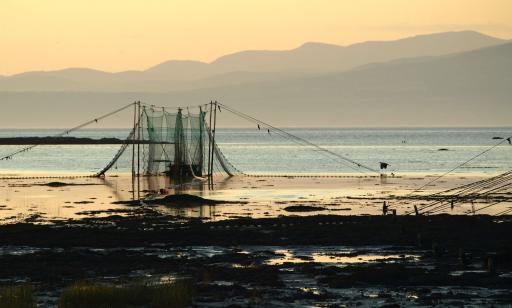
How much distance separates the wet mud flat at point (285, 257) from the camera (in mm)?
20250

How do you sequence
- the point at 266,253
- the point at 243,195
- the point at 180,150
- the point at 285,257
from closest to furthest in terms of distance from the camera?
the point at 285,257 → the point at 266,253 → the point at 243,195 → the point at 180,150

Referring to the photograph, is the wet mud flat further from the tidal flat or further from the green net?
the green net

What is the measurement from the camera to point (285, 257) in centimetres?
2588

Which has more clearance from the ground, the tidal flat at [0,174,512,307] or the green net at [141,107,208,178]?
the green net at [141,107,208,178]

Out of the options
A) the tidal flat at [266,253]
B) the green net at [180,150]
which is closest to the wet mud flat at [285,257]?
the tidal flat at [266,253]

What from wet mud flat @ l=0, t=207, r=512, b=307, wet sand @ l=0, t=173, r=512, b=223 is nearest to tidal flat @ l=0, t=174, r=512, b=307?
wet mud flat @ l=0, t=207, r=512, b=307

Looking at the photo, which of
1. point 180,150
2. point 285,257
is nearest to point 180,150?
point 180,150

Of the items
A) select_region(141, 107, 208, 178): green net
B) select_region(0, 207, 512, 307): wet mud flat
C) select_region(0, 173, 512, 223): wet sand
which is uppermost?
select_region(141, 107, 208, 178): green net

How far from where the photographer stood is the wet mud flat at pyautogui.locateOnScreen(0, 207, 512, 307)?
20250 millimetres

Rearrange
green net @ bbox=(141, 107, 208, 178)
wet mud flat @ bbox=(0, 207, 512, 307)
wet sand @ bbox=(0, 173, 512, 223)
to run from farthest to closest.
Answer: green net @ bbox=(141, 107, 208, 178), wet sand @ bbox=(0, 173, 512, 223), wet mud flat @ bbox=(0, 207, 512, 307)

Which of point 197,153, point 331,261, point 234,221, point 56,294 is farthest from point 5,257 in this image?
point 197,153

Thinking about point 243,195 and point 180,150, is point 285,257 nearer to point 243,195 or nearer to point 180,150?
point 243,195

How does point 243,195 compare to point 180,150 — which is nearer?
point 243,195

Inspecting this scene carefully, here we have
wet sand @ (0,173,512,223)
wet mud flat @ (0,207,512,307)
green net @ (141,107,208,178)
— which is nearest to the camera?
wet mud flat @ (0,207,512,307)
